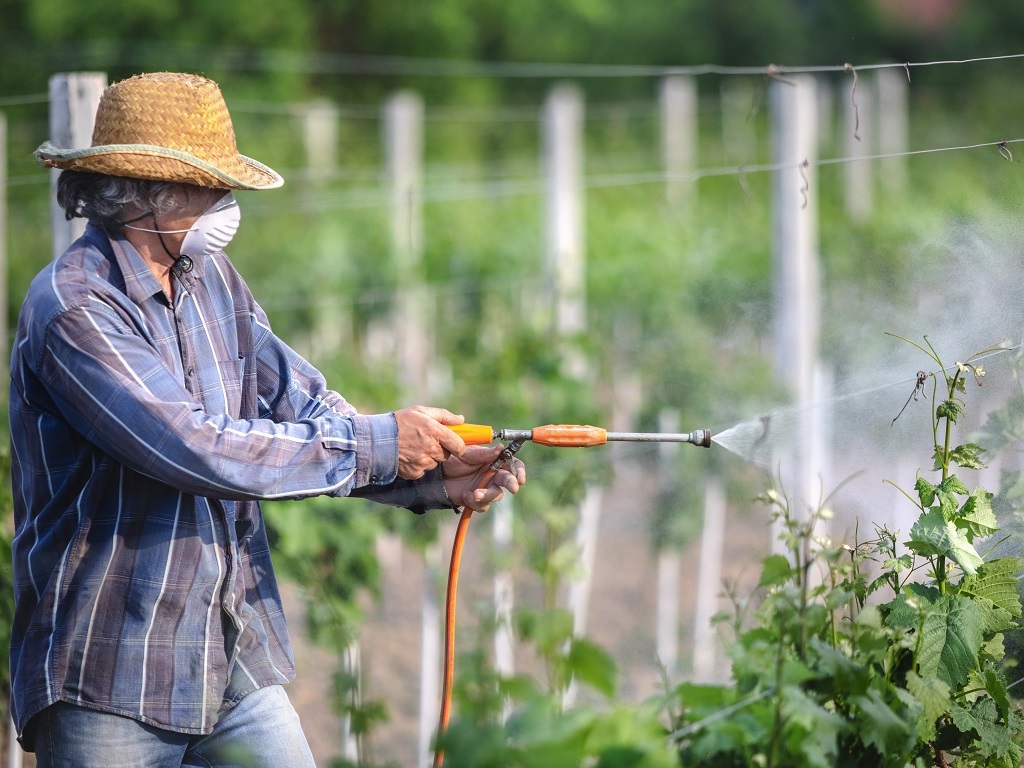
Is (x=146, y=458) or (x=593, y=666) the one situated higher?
(x=146, y=458)

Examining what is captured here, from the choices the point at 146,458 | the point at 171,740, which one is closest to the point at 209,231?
the point at 146,458

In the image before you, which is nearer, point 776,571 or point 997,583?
point 776,571

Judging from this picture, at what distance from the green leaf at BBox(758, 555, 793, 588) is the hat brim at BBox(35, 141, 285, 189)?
1251mm

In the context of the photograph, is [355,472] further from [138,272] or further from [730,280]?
[730,280]

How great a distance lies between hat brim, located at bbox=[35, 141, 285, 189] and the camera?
A: 233 cm

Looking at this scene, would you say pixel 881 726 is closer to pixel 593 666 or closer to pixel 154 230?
pixel 593 666

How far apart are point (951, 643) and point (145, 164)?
1766mm

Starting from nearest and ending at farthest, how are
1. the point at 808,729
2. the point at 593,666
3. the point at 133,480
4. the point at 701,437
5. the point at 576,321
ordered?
1. the point at 593,666
2. the point at 808,729
3. the point at 133,480
4. the point at 701,437
5. the point at 576,321

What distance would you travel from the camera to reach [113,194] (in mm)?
2387

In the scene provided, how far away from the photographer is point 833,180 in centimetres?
1722

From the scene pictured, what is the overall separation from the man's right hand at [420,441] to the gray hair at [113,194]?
0.62 metres

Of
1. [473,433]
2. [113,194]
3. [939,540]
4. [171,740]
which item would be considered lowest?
[171,740]

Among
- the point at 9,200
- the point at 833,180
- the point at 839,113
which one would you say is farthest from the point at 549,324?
the point at 839,113

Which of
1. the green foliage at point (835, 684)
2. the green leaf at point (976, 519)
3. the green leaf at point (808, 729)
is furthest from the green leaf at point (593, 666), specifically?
the green leaf at point (976, 519)
